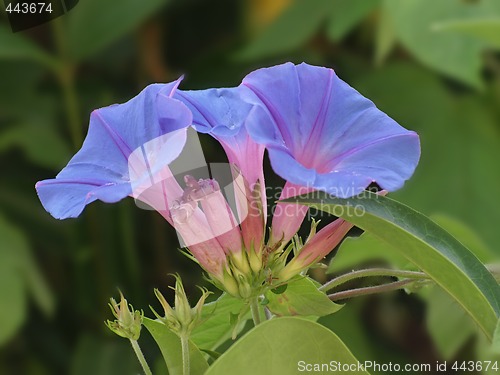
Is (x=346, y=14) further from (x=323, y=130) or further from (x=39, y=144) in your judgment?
(x=323, y=130)

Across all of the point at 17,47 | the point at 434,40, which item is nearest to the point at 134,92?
the point at 17,47

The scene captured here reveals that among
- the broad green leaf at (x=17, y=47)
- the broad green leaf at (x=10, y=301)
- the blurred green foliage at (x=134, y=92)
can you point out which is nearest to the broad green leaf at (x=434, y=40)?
the blurred green foliage at (x=134, y=92)

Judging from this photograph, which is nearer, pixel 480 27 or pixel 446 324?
pixel 480 27

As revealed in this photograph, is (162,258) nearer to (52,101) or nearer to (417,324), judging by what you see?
(52,101)

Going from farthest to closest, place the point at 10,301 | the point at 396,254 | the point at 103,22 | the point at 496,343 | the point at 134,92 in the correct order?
the point at 134,92 → the point at 103,22 → the point at 10,301 → the point at 396,254 → the point at 496,343

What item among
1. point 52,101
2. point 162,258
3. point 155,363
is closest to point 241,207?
point 155,363

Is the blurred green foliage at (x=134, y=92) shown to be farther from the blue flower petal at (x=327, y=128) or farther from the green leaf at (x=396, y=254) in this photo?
the blue flower petal at (x=327, y=128)
